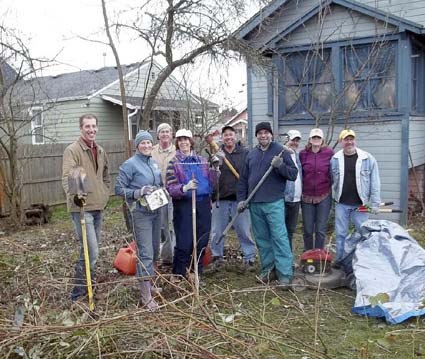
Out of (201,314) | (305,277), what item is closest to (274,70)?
(305,277)

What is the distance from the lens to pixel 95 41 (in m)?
7.30

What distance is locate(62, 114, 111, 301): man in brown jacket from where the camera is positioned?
4.44m

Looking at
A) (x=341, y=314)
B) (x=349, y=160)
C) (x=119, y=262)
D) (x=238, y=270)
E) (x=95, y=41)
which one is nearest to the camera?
(x=341, y=314)

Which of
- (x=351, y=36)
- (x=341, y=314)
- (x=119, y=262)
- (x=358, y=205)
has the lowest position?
(x=341, y=314)

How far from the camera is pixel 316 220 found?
5.78 meters

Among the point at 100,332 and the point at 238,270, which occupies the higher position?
the point at 100,332

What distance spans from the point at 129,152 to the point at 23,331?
17.2 feet

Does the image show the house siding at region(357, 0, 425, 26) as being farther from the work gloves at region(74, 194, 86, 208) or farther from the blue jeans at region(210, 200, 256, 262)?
the work gloves at region(74, 194, 86, 208)

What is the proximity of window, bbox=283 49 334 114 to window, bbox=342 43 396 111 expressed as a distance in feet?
1.15

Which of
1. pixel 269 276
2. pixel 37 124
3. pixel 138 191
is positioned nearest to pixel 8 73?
pixel 138 191

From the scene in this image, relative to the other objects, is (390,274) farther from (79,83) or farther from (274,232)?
(79,83)

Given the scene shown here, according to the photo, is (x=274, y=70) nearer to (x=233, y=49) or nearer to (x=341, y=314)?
(x=233, y=49)

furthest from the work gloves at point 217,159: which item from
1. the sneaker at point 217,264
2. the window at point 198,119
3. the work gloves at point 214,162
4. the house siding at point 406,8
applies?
Result: the window at point 198,119

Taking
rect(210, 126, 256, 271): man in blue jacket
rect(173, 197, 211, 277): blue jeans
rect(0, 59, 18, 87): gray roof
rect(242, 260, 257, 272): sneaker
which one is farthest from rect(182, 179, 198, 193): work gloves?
rect(0, 59, 18, 87): gray roof
